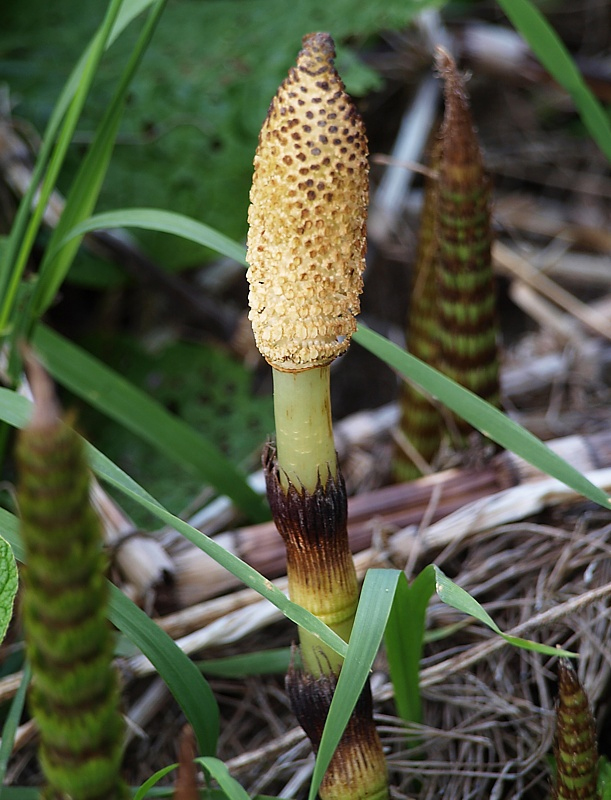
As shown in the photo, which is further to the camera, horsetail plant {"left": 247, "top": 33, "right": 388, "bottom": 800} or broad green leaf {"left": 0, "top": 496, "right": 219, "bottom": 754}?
broad green leaf {"left": 0, "top": 496, "right": 219, "bottom": 754}

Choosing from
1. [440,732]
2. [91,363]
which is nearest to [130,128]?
[91,363]

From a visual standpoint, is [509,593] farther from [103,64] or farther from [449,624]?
[103,64]

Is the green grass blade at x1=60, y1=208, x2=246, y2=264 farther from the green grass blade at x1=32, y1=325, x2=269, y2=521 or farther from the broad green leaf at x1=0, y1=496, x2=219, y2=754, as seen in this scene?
the broad green leaf at x1=0, y1=496, x2=219, y2=754

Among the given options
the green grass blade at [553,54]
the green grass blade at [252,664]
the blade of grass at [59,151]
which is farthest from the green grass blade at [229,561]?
the green grass blade at [553,54]

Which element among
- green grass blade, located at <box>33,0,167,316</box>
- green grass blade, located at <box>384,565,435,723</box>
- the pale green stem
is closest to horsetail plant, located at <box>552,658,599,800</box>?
green grass blade, located at <box>384,565,435,723</box>

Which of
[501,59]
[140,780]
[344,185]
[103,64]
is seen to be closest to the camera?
[344,185]

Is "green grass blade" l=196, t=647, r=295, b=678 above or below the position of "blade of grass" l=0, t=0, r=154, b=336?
below

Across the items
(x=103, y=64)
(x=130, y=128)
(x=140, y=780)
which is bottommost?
(x=140, y=780)
